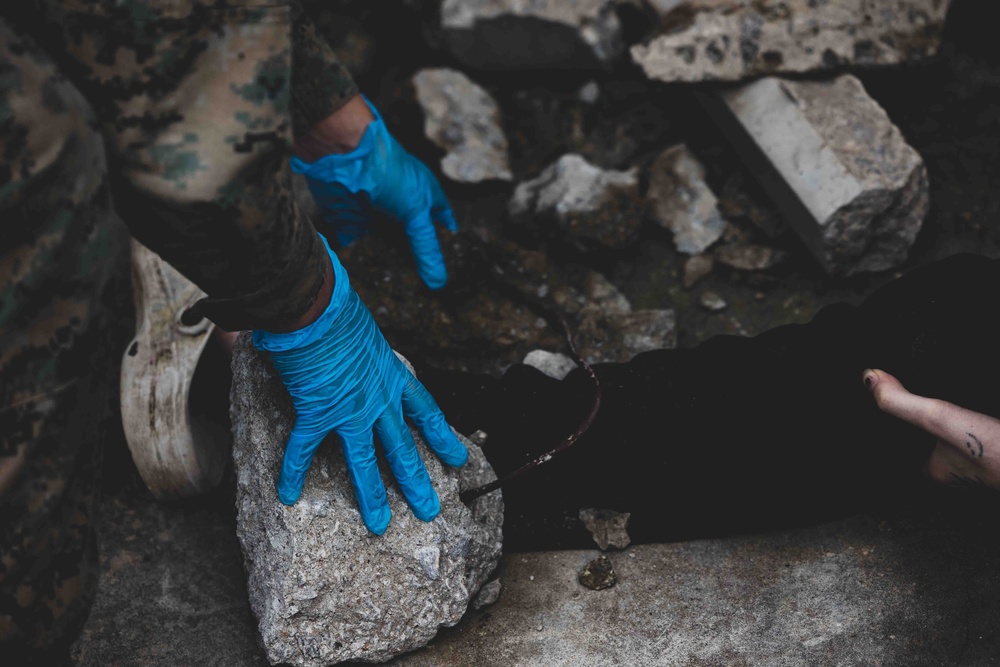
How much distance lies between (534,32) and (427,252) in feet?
3.35

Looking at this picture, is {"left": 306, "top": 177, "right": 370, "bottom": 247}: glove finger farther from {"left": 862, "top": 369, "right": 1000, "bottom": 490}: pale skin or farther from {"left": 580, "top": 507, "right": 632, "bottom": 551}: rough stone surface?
{"left": 862, "top": 369, "right": 1000, "bottom": 490}: pale skin

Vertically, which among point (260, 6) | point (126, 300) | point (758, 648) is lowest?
point (758, 648)

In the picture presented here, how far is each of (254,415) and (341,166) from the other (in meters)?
0.74

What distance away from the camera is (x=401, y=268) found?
83.5 inches

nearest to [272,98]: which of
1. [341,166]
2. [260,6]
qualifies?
[260,6]

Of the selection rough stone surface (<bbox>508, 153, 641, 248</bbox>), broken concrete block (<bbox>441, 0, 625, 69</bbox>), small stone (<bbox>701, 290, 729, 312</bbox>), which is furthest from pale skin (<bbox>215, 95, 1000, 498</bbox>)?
broken concrete block (<bbox>441, 0, 625, 69</bbox>)

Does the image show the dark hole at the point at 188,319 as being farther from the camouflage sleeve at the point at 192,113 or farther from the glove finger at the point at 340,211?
the camouflage sleeve at the point at 192,113

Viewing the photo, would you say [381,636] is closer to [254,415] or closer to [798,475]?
[254,415]

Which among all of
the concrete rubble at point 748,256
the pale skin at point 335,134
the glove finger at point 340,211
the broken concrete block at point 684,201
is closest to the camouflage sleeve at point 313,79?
the pale skin at point 335,134

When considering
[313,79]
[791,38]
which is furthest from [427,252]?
[791,38]

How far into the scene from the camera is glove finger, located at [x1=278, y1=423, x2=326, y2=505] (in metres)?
1.49

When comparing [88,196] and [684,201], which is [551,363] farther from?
[88,196]

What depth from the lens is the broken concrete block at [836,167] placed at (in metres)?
2.28

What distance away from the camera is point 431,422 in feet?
5.30
